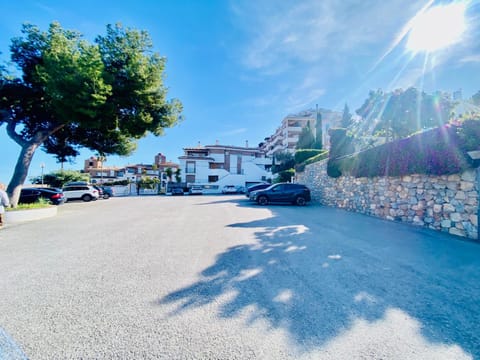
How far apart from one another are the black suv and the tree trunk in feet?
42.4

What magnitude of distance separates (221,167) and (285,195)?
29776mm

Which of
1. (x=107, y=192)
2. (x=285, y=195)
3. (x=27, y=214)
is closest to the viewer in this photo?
(x=27, y=214)

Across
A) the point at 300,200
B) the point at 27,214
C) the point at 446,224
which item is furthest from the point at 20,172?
the point at 446,224

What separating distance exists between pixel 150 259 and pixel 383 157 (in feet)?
31.2

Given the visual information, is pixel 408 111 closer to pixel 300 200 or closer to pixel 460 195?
pixel 460 195

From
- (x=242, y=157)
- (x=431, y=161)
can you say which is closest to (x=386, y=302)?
(x=431, y=161)

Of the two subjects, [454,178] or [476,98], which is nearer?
[454,178]

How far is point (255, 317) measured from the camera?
85.3 inches

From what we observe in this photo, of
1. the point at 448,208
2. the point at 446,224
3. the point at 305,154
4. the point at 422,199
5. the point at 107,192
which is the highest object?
the point at 305,154

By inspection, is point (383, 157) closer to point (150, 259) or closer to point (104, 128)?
point (150, 259)

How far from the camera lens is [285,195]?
45.9 feet

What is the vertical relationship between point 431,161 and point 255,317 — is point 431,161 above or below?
above

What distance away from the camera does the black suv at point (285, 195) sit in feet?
45.5

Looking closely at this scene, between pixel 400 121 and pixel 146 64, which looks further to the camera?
pixel 146 64
